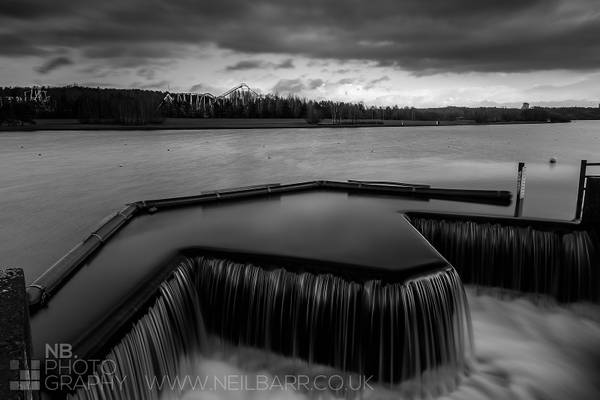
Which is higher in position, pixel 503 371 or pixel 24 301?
pixel 24 301

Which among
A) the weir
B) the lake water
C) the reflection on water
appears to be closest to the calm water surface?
the lake water

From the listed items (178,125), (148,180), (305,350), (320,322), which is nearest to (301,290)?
(320,322)

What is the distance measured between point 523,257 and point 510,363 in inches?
120

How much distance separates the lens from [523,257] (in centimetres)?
964

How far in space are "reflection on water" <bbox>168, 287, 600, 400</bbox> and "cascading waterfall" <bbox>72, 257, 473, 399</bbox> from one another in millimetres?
238

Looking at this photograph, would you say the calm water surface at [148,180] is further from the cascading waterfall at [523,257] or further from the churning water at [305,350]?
the churning water at [305,350]

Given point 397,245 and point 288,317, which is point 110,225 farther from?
point 397,245

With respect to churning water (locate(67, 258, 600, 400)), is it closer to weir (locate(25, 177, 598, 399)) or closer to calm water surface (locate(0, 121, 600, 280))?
weir (locate(25, 177, 598, 399))

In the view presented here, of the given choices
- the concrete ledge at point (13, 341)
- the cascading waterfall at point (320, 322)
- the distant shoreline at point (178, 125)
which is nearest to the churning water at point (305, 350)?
the cascading waterfall at point (320, 322)

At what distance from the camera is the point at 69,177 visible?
2847cm

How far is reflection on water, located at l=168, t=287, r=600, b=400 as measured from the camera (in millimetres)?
6711

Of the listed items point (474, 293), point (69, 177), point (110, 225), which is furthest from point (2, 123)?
point (474, 293)

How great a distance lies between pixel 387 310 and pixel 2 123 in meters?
133

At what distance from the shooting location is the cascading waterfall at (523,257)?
9328 millimetres
